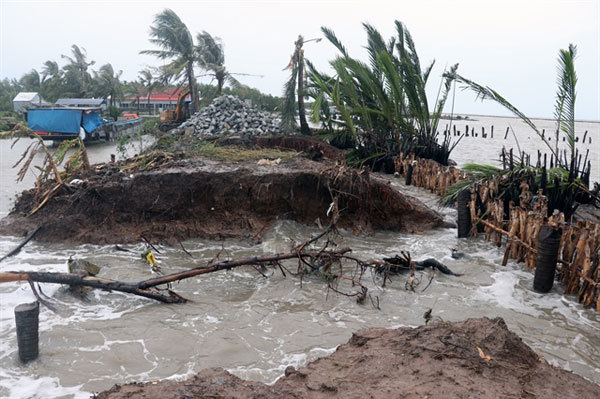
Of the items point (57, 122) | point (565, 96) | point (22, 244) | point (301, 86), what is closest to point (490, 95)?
point (565, 96)

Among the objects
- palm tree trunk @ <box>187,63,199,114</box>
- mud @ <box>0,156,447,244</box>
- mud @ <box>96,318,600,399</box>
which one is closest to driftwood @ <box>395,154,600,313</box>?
mud @ <box>0,156,447,244</box>

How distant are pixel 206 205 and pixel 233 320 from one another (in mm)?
3700

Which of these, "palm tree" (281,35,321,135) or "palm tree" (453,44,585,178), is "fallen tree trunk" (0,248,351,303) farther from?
"palm tree" (281,35,321,135)

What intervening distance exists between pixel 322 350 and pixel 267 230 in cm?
407

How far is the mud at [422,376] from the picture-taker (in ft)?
9.38

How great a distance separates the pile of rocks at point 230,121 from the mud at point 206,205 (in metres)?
9.26

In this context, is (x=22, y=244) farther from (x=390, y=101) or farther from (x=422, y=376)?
(x=390, y=101)

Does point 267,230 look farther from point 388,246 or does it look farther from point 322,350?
point 322,350

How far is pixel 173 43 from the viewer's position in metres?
26.0

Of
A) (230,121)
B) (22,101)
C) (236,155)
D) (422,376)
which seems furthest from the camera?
(22,101)

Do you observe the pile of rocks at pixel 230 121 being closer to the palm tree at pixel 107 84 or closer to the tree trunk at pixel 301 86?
the tree trunk at pixel 301 86

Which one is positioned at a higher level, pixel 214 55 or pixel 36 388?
pixel 214 55

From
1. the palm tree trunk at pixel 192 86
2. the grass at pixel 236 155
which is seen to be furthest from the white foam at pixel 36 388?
the palm tree trunk at pixel 192 86

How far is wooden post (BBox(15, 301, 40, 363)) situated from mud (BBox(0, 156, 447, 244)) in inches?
148
